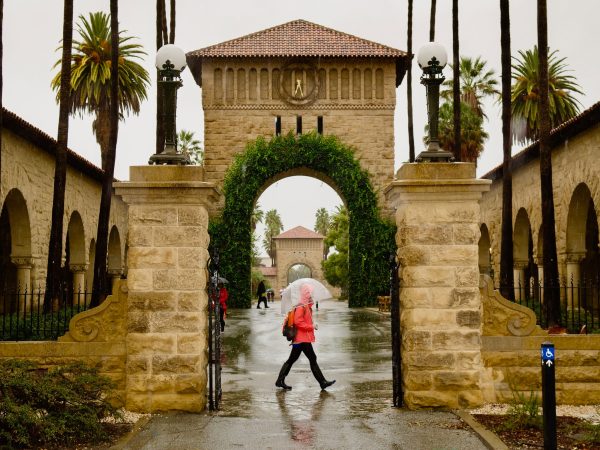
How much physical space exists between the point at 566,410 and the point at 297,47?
29.7 m

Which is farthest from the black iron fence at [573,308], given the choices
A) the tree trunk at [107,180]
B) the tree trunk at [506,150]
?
the tree trunk at [107,180]

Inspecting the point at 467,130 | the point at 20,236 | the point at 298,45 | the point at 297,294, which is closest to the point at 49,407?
the point at 297,294

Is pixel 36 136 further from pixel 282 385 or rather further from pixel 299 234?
pixel 299 234

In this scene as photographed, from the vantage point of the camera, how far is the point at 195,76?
38281 millimetres

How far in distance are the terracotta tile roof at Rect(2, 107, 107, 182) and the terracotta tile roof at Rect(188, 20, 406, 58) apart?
11723mm

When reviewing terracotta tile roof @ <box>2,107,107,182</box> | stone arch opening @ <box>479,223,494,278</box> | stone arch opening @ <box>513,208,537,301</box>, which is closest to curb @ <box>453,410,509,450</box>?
terracotta tile roof @ <box>2,107,107,182</box>

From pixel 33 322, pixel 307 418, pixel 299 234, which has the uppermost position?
pixel 299 234

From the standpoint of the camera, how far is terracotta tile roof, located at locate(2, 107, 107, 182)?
18016 millimetres

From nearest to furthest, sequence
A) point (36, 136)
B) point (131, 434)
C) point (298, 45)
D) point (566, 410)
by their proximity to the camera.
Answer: point (131, 434) < point (566, 410) < point (36, 136) < point (298, 45)

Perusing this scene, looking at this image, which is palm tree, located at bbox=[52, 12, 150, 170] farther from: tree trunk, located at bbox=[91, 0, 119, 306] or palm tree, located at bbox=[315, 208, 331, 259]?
palm tree, located at bbox=[315, 208, 331, 259]

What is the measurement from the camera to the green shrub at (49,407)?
7094 mm

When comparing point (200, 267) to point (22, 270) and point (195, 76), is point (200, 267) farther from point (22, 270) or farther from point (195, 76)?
point (195, 76)

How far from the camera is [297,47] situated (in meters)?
36.4

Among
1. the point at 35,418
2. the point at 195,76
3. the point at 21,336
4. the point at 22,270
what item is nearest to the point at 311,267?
the point at 195,76
